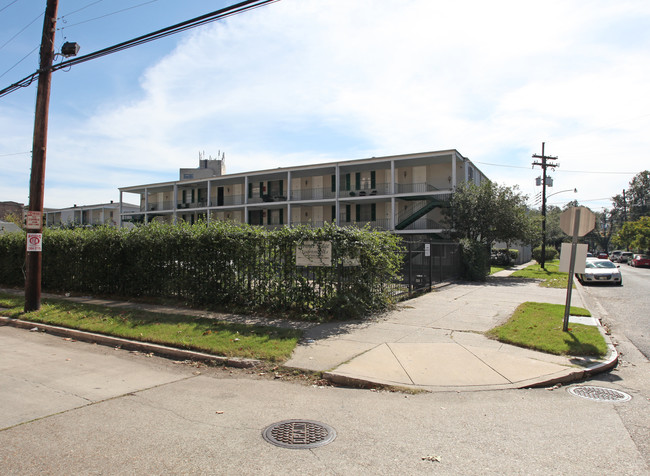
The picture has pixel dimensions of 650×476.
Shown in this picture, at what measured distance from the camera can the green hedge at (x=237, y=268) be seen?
9.95 metres

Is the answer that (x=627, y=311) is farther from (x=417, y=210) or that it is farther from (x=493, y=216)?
(x=417, y=210)

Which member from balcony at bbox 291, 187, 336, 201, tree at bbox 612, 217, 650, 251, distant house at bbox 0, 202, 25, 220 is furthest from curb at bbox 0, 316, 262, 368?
distant house at bbox 0, 202, 25, 220

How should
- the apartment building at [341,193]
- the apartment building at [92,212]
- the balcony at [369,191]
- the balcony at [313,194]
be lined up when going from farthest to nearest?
the apartment building at [92,212], the balcony at [313,194], the balcony at [369,191], the apartment building at [341,193]

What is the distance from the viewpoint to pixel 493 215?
88.1ft

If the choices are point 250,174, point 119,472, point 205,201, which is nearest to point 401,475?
point 119,472

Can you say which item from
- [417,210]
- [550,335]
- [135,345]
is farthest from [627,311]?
[417,210]

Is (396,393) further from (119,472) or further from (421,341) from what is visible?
(119,472)

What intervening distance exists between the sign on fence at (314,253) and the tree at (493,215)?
19827 mm

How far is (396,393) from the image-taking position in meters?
5.32

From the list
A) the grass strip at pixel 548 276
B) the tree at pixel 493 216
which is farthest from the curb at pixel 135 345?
the tree at pixel 493 216

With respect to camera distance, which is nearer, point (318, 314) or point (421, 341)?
point (421, 341)

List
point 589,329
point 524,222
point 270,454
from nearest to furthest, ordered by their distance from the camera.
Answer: point 270,454, point 589,329, point 524,222

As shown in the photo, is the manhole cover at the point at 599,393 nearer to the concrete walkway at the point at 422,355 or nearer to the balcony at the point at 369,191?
the concrete walkway at the point at 422,355

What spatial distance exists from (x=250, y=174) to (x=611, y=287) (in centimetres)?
3189
